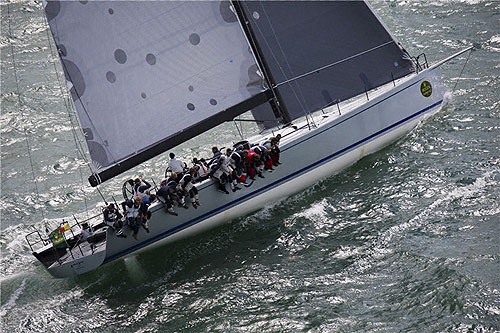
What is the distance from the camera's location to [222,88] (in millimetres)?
16031

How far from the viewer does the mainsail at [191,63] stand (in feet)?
49.4

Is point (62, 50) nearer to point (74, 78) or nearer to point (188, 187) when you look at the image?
point (74, 78)

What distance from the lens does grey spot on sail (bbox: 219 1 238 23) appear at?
52.1 ft

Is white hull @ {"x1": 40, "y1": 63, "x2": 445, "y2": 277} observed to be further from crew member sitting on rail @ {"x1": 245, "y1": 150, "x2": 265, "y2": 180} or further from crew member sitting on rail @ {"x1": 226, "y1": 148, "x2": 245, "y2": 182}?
crew member sitting on rail @ {"x1": 226, "y1": 148, "x2": 245, "y2": 182}

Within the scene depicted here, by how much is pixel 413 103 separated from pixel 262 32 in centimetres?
437

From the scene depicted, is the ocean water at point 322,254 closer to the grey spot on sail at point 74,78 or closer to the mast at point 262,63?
the grey spot on sail at point 74,78

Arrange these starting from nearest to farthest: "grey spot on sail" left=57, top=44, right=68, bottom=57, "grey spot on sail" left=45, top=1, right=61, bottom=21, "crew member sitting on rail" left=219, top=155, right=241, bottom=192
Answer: "grey spot on sail" left=45, top=1, right=61, bottom=21 < "grey spot on sail" left=57, top=44, right=68, bottom=57 < "crew member sitting on rail" left=219, top=155, right=241, bottom=192

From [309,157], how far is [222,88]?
2.79 m

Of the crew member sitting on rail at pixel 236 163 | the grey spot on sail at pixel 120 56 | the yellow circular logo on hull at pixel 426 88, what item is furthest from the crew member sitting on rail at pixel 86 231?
the yellow circular logo on hull at pixel 426 88

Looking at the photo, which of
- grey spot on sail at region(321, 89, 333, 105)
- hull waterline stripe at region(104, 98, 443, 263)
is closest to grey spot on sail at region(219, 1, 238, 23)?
grey spot on sail at region(321, 89, 333, 105)

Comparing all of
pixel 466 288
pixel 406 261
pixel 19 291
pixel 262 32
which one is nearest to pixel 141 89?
pixel 262 32

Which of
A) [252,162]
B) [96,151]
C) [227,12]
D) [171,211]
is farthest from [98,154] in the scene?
[227,12]

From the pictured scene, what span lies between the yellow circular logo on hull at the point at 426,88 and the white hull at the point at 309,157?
9cm

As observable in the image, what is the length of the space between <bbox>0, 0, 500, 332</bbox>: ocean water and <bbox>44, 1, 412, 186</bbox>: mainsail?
1323 mm
